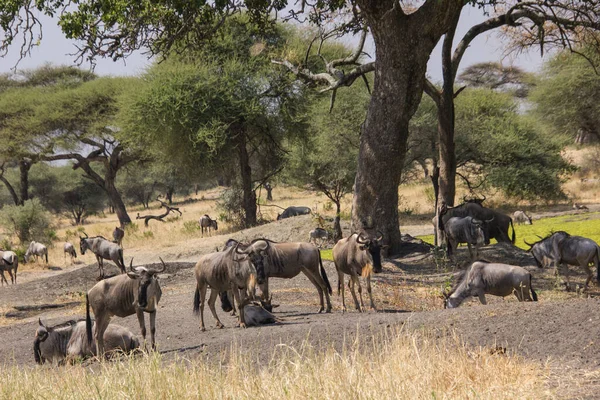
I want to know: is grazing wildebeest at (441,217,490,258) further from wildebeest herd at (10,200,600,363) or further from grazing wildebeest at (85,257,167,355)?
grazing wildebeest at (85,257,167,355)

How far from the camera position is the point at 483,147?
33.1 m

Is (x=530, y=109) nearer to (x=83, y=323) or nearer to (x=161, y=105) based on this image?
(x=161, y=105)

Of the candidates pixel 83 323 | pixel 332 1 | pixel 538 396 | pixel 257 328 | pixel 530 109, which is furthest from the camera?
pixel 530 109

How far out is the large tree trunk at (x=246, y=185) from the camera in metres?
30.2

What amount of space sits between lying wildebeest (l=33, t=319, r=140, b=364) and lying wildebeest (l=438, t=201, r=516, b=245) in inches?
375

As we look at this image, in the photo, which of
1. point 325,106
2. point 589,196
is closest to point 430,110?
point 325,106

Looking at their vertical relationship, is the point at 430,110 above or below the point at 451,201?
above

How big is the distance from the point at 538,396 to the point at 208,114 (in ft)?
83.7

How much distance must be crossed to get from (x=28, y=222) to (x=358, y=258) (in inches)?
1062

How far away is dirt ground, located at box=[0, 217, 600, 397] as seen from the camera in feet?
22.4

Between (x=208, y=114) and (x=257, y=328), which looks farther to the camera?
(x=208, y=114)

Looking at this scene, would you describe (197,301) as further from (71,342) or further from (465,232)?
(465,232)

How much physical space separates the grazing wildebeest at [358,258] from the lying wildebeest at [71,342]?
10.4ft

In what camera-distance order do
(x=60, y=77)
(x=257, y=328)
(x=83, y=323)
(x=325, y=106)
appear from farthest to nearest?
(x=60, y=77) → (x=325, y=106) → (x=83, y=323) → (x=257, y=328)
